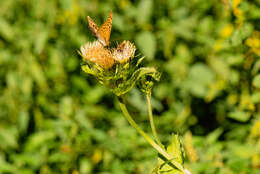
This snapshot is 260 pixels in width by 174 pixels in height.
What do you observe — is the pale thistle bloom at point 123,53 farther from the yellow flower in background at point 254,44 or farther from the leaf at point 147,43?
the leaf at point 147,43

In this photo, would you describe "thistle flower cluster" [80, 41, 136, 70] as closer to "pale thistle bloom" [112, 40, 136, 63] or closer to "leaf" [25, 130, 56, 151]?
"pale thistle bloom" [112, 40, 136, 63]

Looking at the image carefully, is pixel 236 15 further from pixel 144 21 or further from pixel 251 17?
pixel 144 21

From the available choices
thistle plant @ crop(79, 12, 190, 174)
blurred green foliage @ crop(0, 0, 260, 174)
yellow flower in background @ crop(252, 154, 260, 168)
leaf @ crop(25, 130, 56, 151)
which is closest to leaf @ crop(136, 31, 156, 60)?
blurred green foliage @ crop(0, 0, 260, 174)

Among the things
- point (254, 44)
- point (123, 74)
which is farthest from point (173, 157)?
point (254, 44)

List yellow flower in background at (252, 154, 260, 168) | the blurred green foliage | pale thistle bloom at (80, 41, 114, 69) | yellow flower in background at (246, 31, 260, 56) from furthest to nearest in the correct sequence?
the blurred green foliage
yellow flower in background at (246, 31, 260, 56)
yellow flower in background at (252, 154, 260, 168)
pale thistle bloom at (80, 41, 114, 69)

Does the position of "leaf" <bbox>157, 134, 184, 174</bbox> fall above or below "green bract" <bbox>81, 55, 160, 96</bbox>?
below

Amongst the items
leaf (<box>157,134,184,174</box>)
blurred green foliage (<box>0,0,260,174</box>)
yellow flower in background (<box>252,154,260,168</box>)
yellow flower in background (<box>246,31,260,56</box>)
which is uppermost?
blurred green foliage (<box>0,0,260,174</box>)

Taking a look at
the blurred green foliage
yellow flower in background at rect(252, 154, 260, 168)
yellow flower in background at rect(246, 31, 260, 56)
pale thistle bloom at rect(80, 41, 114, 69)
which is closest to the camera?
pale thistle bloom at rect(80, 41, 114, 69)

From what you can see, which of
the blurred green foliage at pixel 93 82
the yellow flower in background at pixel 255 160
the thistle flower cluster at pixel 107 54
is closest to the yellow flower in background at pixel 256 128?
the yellow flower in background at pixel 255 160

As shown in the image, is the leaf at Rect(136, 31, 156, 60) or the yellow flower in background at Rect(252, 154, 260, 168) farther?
the leaf at Rect(136, 31, 156, 60)
